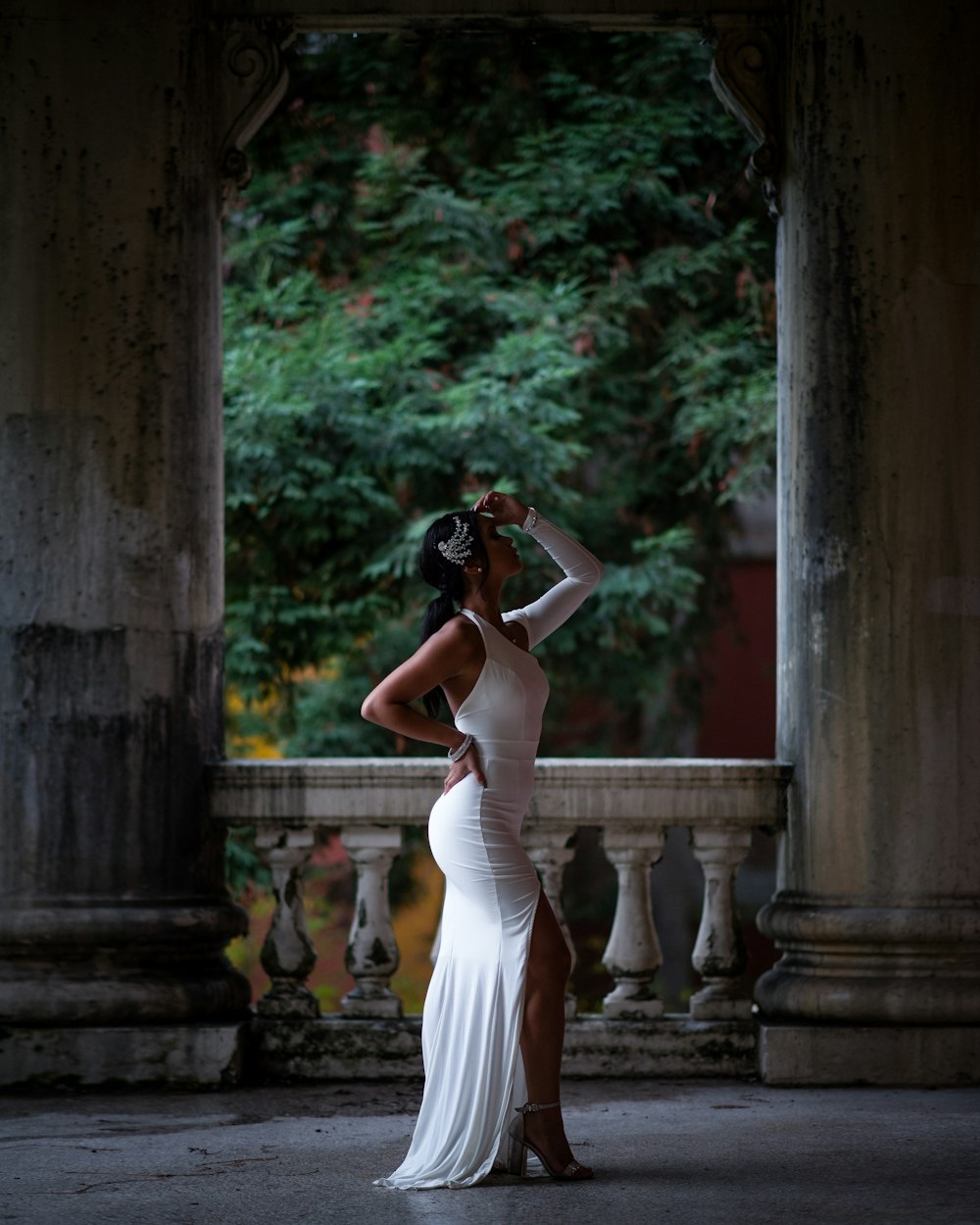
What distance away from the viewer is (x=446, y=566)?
463 centimetres

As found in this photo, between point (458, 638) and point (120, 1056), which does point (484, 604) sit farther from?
point (120, 1056)

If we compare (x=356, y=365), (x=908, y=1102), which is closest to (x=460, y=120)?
(x=356, y=365)

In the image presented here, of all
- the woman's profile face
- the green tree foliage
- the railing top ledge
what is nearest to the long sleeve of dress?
the woman's profile face

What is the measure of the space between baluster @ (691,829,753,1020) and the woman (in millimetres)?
1627

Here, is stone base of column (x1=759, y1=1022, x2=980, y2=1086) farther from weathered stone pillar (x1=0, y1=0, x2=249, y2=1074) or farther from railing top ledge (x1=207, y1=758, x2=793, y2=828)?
weathered stone pillar (x1=0, y1=0, x2=249, y2=1074)

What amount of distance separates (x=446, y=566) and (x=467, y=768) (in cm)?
59

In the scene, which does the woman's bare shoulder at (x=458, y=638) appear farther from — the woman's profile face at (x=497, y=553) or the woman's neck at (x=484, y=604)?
the woman's profile face at (x=497, y=553)

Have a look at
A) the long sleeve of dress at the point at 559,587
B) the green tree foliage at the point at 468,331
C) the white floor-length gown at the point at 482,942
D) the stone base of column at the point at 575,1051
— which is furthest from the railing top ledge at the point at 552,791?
the green tree foliage at the point at 468,331

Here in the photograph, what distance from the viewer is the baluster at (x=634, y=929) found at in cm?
596

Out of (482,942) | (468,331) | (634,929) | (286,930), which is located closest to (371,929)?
(286,930)

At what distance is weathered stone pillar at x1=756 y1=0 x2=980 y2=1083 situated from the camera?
567cm

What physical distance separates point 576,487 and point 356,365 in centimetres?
297

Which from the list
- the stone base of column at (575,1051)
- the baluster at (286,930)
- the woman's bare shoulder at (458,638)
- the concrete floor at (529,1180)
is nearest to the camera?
the concrete floor at (529,1180)

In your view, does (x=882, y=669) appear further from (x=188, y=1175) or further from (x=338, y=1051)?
(x=188, y=1175)
